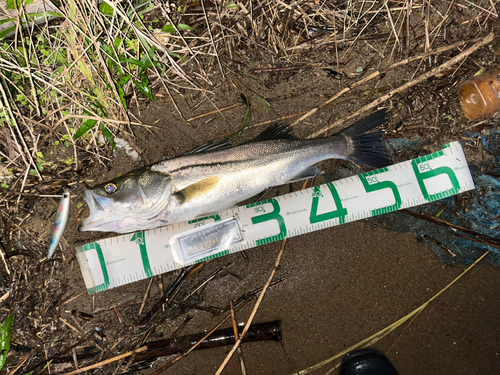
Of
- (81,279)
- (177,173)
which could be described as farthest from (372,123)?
(81,279)

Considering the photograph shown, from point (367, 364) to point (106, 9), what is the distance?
460cm

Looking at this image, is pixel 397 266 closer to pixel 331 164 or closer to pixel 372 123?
pixel 331 164

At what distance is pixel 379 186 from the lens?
3209 mm

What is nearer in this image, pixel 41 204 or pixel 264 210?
pixel 264 210

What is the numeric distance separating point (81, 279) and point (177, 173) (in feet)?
5.50

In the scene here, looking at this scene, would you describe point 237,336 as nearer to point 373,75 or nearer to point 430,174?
point 430,174

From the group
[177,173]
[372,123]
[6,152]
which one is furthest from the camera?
[6,152]

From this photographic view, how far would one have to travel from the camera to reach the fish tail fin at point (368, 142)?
3.16 metres

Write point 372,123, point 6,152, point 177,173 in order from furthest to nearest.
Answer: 1. point 6,152
2. point 372,123
3. point 177,173

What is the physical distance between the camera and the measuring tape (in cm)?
312

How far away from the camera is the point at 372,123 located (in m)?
3.18

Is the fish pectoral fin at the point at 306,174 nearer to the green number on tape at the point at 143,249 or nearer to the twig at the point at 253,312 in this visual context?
the twig at the point at 253,312

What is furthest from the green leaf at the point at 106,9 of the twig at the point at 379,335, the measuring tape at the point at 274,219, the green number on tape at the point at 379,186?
the twig at the point at 379,335

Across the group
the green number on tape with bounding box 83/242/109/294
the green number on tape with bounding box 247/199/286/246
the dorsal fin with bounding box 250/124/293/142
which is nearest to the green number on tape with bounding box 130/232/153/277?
the green number on tape with bounding box 83/242/109/294
